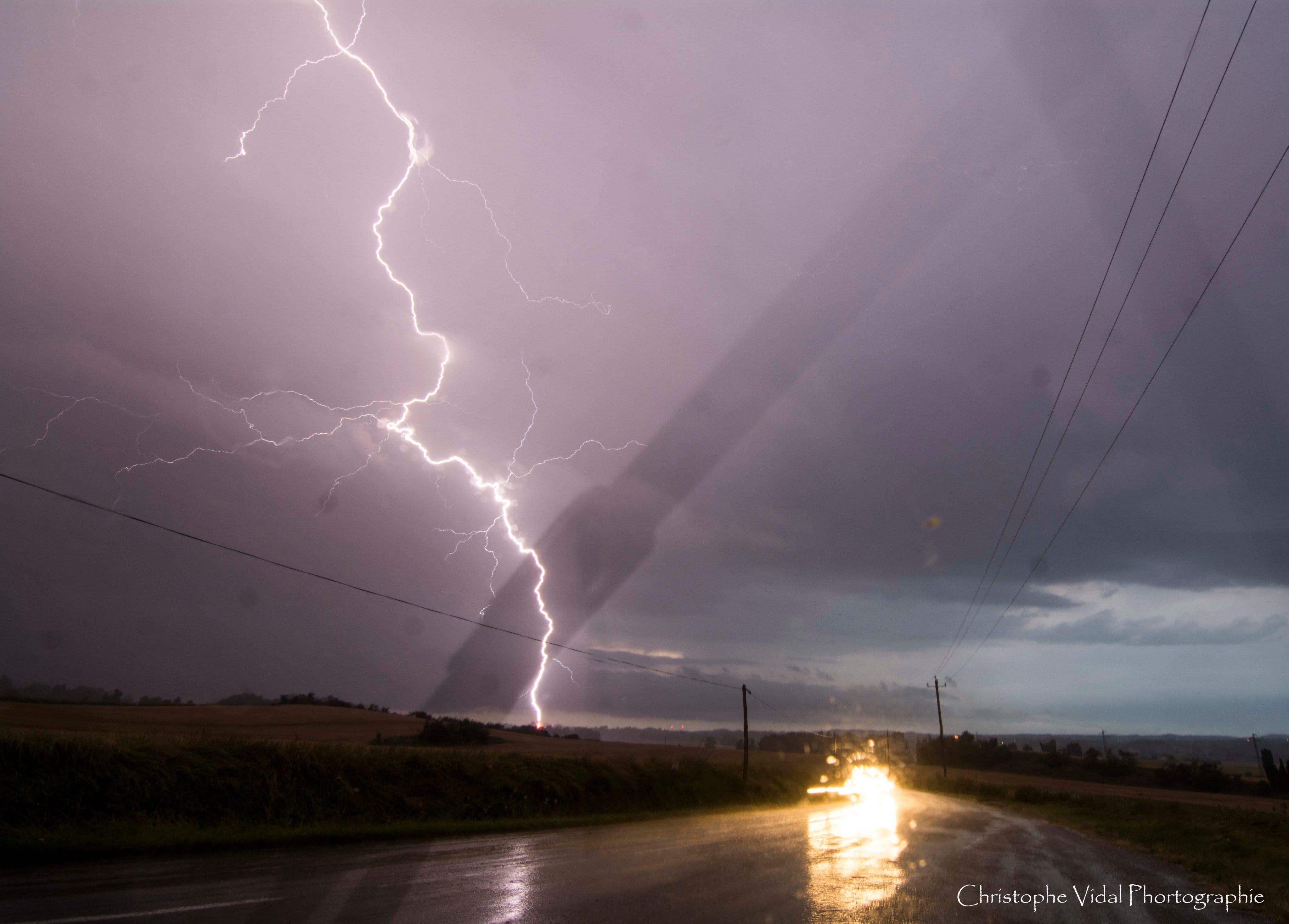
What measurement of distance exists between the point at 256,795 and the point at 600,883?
37.9 feet

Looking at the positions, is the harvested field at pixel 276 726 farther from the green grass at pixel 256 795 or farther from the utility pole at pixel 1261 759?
the utility pole at pixel 1261 759

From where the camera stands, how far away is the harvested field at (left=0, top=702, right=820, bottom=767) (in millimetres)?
23578

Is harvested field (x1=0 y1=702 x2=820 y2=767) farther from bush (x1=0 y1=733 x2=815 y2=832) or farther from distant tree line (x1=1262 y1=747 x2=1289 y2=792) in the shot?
distant tree line (x1=1262 y1=747 x2=1289 y2=792)

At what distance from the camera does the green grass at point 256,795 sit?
41.3ft

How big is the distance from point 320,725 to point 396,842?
31.0 meters

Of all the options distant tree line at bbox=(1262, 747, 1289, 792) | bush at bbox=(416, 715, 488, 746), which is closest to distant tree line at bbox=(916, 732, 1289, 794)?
distant tree line at bbox=(1262, 747, 1289, 792)

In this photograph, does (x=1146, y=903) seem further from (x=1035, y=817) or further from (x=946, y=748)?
(x=946, y=748)

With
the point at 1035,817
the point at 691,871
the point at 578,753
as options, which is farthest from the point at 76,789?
the point at 1035,817

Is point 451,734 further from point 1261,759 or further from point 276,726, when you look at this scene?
point 1261,759

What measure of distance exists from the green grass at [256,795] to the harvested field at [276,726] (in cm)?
155

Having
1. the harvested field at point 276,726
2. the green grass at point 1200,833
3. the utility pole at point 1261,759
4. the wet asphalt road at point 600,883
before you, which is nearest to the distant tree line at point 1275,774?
the utility pole at point 1261,759

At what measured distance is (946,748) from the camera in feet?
422

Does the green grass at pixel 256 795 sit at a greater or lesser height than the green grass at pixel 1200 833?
greater

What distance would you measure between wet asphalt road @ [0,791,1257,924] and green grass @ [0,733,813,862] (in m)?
1.91
